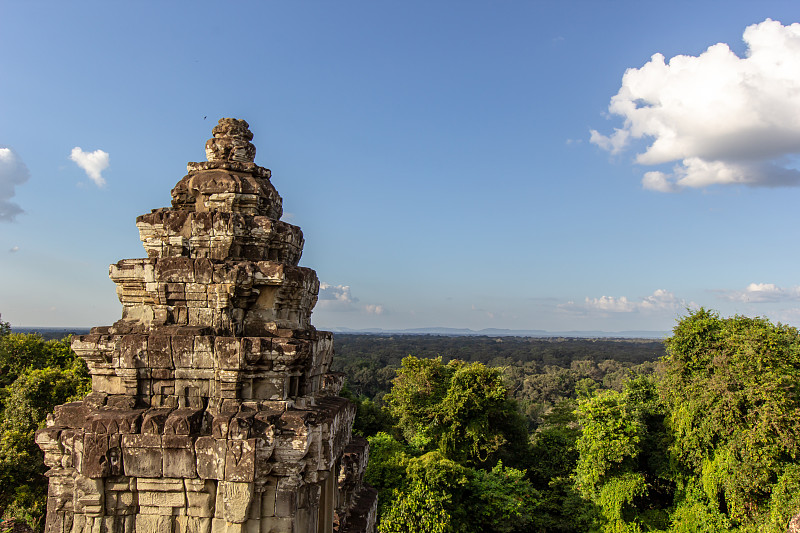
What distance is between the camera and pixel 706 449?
1647 centimetres

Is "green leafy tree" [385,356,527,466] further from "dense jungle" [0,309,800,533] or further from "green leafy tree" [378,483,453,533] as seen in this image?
"green leafy tree" [378,483,453,533]

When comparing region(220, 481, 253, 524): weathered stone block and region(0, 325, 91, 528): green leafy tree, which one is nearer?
region(220, 481, 253, 524): weathered stone block

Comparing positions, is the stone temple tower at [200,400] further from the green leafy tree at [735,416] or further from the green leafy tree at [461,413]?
the green leafy tree at [461,413]

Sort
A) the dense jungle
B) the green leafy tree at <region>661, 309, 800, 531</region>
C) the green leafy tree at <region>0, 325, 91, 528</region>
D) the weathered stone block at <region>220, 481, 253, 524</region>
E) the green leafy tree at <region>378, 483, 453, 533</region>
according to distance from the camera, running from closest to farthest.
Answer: the weathered stone block at <region>220, 481, 253, 524</region> < the green leafy tree at <region>661, 309, 800, 531</region> < the dense jungle < the green leafy tree at <region>0, 325, 91, 528</region> < the green leafy tree at <region>378, 483, 453, 533</region>

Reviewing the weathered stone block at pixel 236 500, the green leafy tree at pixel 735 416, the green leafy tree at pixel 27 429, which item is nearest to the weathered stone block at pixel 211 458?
the weathered stone block at pixel 236 500

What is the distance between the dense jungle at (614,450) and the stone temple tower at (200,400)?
12.4 meters

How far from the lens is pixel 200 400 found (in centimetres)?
492

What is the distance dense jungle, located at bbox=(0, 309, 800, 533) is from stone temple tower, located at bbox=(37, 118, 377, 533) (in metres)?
12.4

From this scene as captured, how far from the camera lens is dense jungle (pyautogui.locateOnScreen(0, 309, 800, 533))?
1488 centimetres

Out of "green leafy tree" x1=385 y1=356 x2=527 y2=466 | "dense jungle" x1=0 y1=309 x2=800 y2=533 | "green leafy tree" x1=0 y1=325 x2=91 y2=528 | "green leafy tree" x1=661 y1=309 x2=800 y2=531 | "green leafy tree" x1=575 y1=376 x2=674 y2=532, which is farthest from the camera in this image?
"green leafy tree" x1=385 y1=356 x2=527 y2=466

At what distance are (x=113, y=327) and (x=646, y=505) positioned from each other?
21.5m

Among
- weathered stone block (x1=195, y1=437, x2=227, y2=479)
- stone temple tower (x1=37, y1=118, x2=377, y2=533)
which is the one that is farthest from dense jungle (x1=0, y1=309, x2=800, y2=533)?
weathered stone block (x1=195, y1=437, x2=227, y2=479)

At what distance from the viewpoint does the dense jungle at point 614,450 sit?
14.9m

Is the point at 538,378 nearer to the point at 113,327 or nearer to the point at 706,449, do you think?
the point at 706,449
